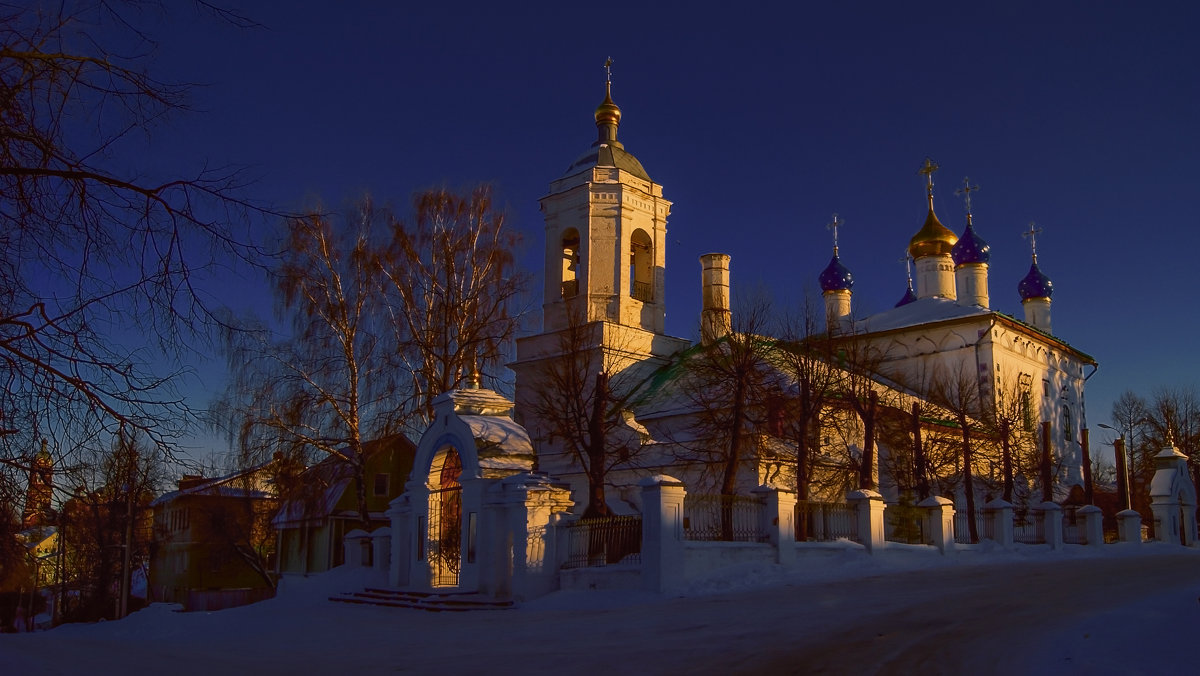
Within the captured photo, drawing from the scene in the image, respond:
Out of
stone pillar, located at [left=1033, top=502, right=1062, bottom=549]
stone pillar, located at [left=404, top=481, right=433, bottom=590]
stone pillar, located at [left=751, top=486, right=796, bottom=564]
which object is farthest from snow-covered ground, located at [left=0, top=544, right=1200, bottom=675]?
stone pillar, located at [left=1033, top=502, right=1062, bottom=549]

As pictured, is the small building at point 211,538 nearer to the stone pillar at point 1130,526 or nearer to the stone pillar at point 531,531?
the stone pillar at point 531,531

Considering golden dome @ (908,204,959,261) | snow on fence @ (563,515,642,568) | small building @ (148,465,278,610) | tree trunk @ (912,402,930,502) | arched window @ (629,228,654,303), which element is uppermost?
golden dome @ (908,204,959,261)

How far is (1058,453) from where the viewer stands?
35219mm

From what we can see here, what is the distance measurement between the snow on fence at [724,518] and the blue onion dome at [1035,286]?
3073 cm

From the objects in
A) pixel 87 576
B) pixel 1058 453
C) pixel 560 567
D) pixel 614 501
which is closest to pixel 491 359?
pixel 614 501

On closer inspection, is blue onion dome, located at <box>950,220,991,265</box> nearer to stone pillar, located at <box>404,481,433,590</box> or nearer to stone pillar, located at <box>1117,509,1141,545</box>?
stone pillar, located at <box>1117,509,1141,545</box>

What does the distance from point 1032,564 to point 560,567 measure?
997 cm

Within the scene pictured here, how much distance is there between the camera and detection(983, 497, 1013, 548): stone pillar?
22.5 meters

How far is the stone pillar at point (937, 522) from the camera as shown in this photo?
20.2 m

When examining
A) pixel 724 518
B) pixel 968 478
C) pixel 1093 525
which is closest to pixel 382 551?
pixel 724 518

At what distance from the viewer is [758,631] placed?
10719 mm

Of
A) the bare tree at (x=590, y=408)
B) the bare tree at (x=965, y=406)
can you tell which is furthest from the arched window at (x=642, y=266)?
the bare tree at (x=965, y=406)

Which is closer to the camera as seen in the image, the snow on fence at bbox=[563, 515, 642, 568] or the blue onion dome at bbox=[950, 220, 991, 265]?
the snow on fence at bbox=[563, 515, 642, 568]

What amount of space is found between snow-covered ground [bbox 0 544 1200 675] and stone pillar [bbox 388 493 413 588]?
146cm
